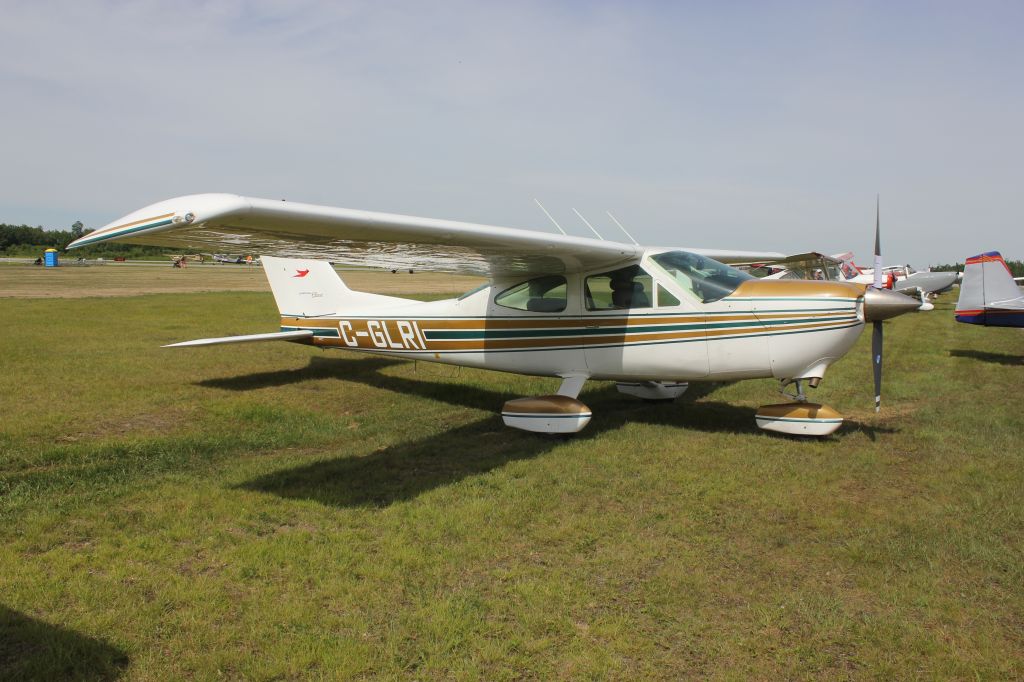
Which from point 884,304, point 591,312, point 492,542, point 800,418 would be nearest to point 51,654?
point 492,542

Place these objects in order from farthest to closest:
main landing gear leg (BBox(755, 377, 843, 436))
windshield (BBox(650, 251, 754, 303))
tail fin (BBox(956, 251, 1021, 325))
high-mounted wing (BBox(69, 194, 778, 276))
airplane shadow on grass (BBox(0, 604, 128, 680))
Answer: tail fin (BBox(956, 251, 1021, 325)) → windshield (BBox(650, 251, 754, 303)) → main landing gear leg (BBox(755, 377, 843, 436)) → high-mounted wing (BBox(69, 194, 778, 276)) → airplane shadow on grass (BBox(0, 604, 128, 680))

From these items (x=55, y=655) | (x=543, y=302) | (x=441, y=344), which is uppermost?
(x=543, y=302)

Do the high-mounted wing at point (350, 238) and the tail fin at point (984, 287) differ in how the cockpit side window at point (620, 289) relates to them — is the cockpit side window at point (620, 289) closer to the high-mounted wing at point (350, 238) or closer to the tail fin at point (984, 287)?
the high-mounted wing at point (350, 238)

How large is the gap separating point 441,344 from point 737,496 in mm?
4518

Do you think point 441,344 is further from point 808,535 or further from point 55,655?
point 55,655

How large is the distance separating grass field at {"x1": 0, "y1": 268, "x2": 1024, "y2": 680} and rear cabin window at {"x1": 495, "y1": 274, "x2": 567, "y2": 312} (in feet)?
4.70

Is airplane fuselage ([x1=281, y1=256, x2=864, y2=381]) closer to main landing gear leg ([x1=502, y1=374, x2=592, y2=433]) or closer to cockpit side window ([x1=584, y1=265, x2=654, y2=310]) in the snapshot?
cockpit side window ([x1=584, y1=265, x2=654, y2=310])

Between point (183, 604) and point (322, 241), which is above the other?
point (322, 241)

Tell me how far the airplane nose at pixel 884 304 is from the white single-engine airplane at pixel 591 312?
1cm

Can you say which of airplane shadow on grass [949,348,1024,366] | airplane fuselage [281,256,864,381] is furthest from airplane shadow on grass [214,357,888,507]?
airplane shadow on grass [949,348,1024,366]

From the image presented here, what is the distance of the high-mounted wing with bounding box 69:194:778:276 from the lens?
3.75 metres

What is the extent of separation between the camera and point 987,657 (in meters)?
2.97

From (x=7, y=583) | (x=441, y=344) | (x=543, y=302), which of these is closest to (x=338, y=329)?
(x=441, y=344)

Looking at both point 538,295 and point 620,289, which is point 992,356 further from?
point 538,295
